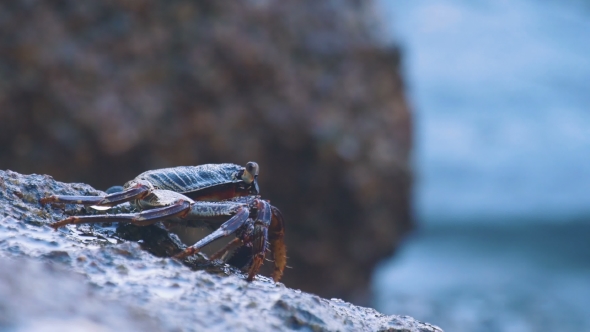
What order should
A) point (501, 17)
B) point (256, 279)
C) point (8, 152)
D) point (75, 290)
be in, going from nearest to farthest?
point (75, 290), point (256, 279), point (8, 152), point (501, 17)

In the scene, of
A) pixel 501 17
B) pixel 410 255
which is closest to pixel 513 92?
pixel 501 17

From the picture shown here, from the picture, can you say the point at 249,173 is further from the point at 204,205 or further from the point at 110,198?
the point at 110,198

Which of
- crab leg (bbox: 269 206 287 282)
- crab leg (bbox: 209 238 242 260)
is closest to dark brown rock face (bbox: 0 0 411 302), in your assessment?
crab leg (bbox: 269 206 287 282)

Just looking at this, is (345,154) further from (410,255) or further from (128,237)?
(410,255)

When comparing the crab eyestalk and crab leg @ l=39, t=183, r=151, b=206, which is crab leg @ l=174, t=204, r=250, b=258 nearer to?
crab leg @ l=39, t=183, r=151, b=206

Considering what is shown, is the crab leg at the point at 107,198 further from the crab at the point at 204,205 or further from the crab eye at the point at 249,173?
the crab eye at the point at 249,173

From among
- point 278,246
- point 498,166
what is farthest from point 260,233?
point 498,166
